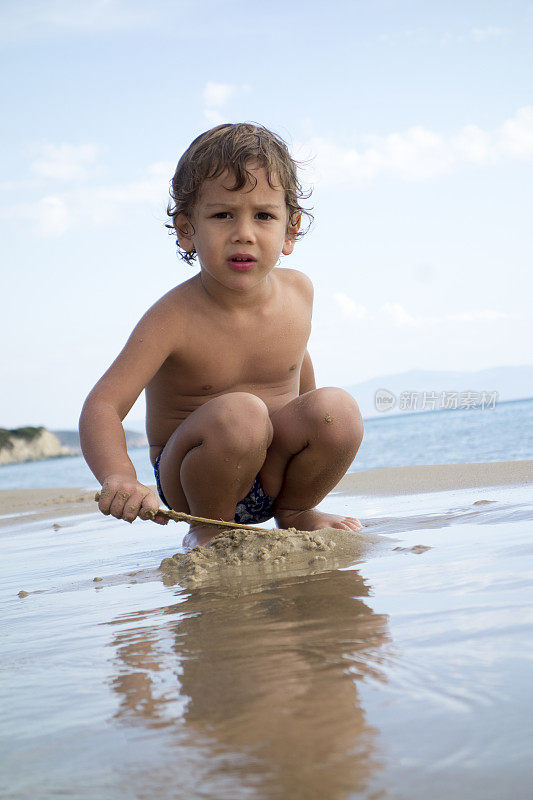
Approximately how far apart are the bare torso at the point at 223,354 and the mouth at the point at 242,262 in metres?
0.19

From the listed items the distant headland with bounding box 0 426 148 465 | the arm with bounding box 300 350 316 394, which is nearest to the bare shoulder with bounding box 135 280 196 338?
the arm with bounding box 300 350 316 394

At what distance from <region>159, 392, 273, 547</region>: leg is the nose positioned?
450 millimetres

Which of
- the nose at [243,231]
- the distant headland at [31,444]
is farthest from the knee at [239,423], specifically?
the distant headland at [31,444]

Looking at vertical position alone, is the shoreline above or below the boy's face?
below

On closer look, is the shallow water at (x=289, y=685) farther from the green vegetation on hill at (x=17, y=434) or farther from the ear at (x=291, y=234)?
the green vegetation on hill at (x=17, y=434)

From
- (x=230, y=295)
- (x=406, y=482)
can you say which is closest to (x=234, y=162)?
(x=230, y=295)

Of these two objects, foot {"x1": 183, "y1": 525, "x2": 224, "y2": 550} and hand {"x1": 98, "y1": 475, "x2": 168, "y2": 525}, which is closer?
hand {"x1": 98, "y1": 475, "x2": 168, "y2": 525}

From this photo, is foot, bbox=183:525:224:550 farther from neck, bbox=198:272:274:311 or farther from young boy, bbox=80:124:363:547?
neck, bbox=198:272:274:311

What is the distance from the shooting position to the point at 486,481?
136 inches

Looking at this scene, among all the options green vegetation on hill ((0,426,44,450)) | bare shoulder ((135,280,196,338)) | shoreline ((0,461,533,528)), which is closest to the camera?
bare shoulder ((135,280,196,338))

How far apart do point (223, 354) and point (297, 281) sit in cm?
50

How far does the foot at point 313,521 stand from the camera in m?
2.28

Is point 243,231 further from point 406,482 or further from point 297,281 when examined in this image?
point 406,482

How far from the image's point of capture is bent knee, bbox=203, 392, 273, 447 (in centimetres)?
217
